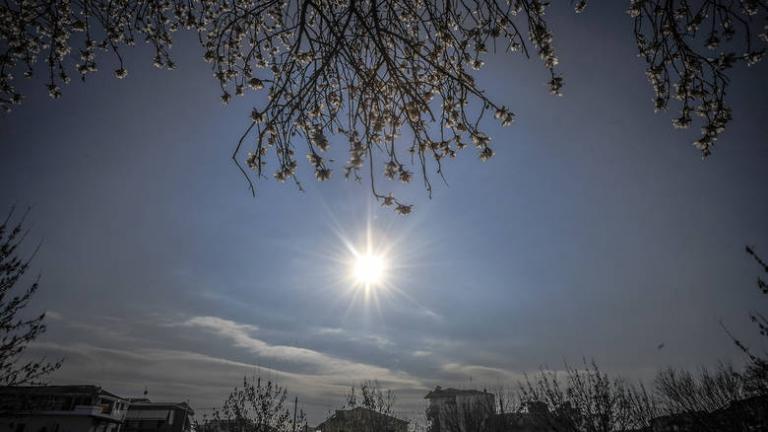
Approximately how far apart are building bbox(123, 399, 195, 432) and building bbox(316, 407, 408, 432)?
38.1 meters

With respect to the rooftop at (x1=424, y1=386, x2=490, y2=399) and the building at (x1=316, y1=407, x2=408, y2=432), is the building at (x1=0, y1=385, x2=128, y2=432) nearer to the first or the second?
the building at (x1=316, y1=407, x2=408, y2=432)

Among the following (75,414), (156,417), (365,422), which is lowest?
(156,417)

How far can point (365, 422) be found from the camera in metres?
25.2

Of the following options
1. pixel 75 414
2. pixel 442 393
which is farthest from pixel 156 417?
pixel 442 393

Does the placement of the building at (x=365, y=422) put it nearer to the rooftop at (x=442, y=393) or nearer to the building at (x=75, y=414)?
the building at (x=75, y=414)

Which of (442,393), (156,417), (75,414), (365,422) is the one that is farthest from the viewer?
(442,393)

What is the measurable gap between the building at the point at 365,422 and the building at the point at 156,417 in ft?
125

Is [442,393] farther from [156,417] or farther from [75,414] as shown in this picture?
[75,414]

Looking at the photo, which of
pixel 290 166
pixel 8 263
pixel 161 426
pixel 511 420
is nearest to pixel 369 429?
pixel 511 420

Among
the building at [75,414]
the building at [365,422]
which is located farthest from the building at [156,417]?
the building at [365,422]

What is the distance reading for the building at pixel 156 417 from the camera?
51.6m

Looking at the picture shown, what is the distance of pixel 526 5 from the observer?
12.2 feet

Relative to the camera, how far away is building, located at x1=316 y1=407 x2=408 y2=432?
24.2 m

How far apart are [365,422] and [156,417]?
4867 cm
